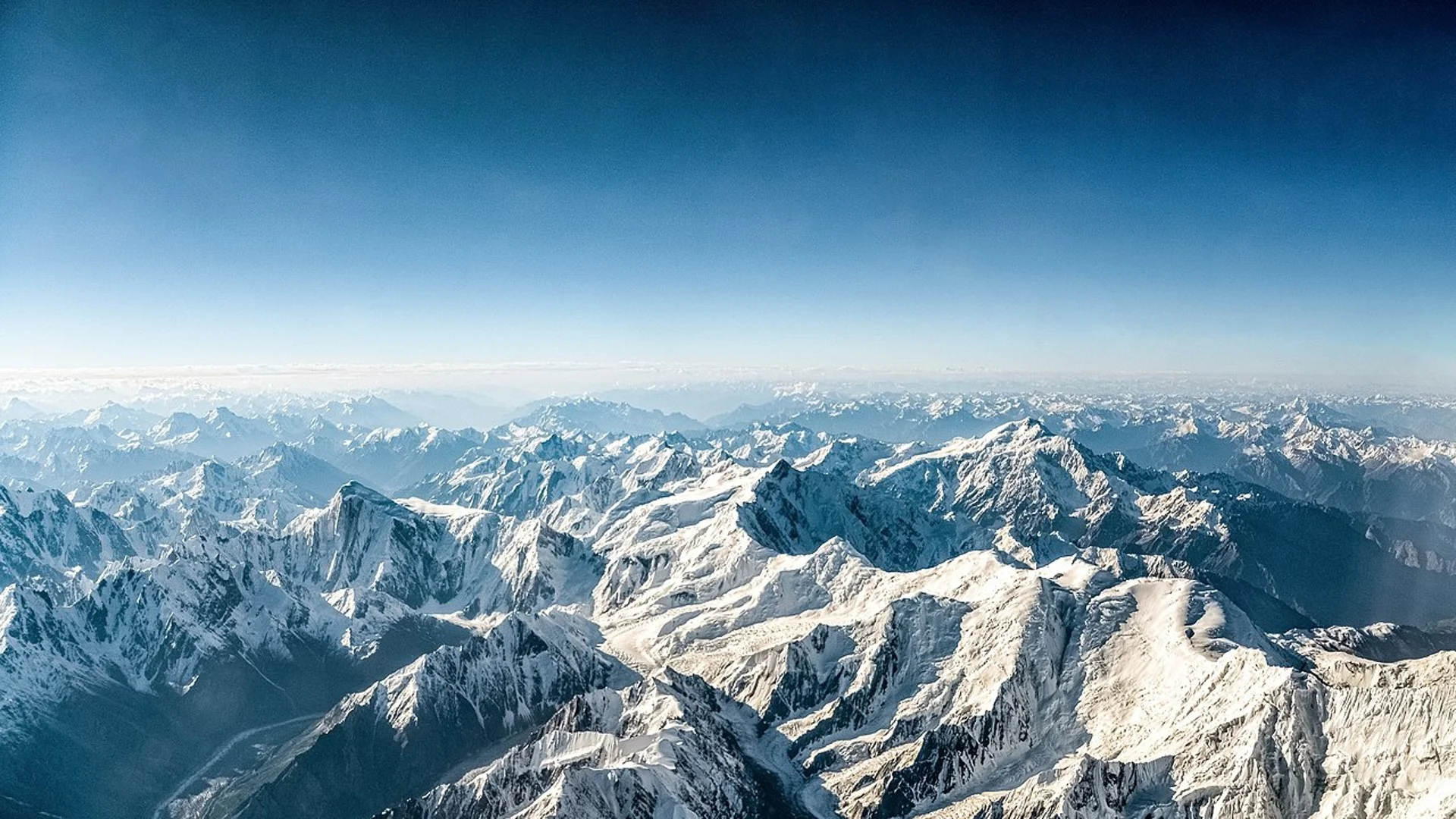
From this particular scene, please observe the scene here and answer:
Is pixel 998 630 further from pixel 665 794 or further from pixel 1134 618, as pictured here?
pixel 665 794

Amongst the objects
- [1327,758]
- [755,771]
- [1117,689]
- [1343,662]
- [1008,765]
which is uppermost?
[1343,662]

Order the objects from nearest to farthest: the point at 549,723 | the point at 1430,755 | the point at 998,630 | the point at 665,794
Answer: the point at 1430,755 → the point at 665,794 → the point at 549,723 → the point at 998,630

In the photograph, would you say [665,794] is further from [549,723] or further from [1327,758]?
[1327,758]

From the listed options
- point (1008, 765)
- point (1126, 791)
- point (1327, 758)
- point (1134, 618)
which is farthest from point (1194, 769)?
point (1134, 618)

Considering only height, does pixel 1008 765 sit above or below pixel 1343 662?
below

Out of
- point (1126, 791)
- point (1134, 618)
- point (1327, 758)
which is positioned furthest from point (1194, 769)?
point (1134, 618)

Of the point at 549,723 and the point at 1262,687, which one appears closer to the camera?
the point at 1262,687

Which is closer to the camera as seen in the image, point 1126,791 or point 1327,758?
point 1327,758

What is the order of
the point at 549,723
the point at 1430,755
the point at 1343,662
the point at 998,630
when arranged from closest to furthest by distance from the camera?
the point at 1430,755 < the point at 1343,662 < the point at 549,723 < the point at 998,630

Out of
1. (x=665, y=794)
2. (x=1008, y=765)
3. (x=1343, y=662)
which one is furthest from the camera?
(x=1008, y=765)
